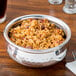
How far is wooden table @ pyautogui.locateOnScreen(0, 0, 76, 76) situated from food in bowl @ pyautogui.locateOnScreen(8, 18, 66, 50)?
102 millimetres

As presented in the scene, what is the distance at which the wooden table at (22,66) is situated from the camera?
113cm

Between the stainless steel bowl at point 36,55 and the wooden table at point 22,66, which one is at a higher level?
the stainless steel bowl at point 36,55

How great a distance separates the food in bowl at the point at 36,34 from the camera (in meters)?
1.14

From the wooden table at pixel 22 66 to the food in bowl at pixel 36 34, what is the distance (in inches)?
4.0

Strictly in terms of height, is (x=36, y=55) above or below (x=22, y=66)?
above

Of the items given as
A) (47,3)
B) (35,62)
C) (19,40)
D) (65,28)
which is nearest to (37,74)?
(35,62)

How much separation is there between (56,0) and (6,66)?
30.0 inches

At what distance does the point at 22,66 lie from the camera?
1168 mm

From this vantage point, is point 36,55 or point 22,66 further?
point 22,66

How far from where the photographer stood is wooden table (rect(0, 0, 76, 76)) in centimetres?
113

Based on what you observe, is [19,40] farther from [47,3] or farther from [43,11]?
[47,3]

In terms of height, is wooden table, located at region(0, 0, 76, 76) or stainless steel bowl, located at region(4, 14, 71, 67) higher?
stainless steel bowl, located at region(4, 14, 71, 67)

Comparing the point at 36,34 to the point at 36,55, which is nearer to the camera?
the point at 36,55

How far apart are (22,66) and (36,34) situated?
0.17 m
